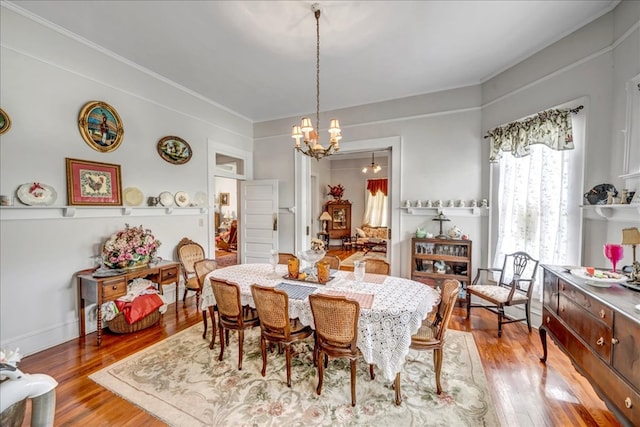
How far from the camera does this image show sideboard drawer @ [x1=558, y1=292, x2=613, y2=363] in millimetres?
1523

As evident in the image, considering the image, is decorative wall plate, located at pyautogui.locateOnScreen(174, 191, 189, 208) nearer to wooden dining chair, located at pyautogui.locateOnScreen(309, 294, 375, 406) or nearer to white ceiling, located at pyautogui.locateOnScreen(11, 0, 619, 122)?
white ceiling, located at pyautogui.locateOnScreen(11, 0, 619, 122)

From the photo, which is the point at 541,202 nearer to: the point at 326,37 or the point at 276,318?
the point at 326,37

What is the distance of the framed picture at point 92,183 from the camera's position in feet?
9.20

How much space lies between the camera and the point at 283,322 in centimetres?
205

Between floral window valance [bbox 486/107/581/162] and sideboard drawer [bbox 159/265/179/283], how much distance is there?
4520 mm

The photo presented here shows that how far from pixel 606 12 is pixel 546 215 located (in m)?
1.98

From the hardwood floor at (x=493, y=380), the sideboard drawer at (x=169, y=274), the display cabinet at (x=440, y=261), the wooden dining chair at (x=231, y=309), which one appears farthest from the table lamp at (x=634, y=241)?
the sideboard drawer at (x=169, y=274)

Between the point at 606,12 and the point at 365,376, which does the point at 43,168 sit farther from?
the point at 606,12

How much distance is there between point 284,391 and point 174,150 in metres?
3.52

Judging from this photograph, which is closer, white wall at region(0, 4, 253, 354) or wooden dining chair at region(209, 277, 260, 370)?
wooden dining chair at region(209, 277, 260, 370)

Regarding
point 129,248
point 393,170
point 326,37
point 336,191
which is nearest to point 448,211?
point 393,170

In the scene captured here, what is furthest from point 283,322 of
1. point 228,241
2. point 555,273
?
point 228,241

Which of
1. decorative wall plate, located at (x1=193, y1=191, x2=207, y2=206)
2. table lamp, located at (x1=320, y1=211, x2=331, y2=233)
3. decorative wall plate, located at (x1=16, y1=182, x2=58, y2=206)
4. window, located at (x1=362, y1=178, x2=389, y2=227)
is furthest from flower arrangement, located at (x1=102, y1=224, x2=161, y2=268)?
window, located at (x1=362, y1=178, x2=389, y2=227)

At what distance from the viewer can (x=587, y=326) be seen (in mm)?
1696
